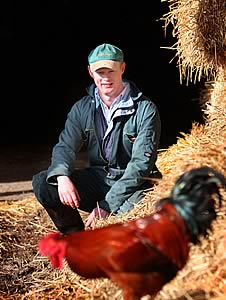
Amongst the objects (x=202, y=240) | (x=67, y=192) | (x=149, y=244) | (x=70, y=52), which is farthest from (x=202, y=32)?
(x=70, y=52)

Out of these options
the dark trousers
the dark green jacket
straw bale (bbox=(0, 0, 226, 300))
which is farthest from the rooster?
the dark trousers

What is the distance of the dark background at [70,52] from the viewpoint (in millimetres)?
8406

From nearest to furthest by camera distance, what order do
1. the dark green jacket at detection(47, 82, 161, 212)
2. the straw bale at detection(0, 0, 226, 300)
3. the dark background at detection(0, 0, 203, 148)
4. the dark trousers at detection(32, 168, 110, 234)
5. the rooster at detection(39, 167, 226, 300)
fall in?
the rooster at detection(39, 167, 226, 300)
the straw bale at detection(0, 0, 226, 300)
the dark green jacket at detection(47, 82, 161, 212)
the dark trousers at detection(32, 168, 110, 234)
the dark background at detection(0, 0, 203, 148)

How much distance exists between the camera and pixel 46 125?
7508 millimetres

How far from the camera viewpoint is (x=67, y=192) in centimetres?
386

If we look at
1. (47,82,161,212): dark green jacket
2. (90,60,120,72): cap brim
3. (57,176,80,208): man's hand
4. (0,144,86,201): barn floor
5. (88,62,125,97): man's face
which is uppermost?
(90,60,120,72): cap brim

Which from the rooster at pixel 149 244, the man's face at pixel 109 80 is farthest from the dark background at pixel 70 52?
the rooster at pixel 149 244

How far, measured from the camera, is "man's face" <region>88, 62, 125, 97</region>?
3877 mm

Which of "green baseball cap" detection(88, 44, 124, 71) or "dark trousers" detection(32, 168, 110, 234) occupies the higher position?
"green baseball cap" detection(88, 44, 124, 71)

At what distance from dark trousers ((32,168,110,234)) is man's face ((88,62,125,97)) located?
545mm

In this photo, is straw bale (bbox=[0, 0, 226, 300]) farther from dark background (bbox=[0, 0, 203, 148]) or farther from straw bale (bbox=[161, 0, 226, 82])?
dark background (bbox=[0, 0, 203, 148])

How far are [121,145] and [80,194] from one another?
40 cm

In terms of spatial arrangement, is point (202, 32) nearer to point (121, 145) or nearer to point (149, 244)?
point (121, 145)

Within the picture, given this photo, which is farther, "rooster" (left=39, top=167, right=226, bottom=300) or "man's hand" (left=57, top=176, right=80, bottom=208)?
"man's hand" (left=57, top=176, right=80, bottom=208)
